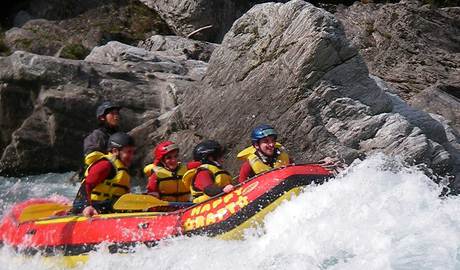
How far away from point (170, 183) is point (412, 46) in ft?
41.2

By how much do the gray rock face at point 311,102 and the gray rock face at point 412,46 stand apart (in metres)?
4.17

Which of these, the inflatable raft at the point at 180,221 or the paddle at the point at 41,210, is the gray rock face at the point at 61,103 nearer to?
the paddle at the point at 41,210

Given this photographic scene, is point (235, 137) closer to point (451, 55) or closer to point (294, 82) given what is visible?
point (294, 82)

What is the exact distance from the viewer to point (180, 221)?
7.57 meters

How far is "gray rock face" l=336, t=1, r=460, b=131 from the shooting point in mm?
18125

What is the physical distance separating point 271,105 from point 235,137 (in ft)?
2.91

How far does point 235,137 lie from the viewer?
42.3ft

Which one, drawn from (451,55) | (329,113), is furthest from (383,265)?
(451,55)

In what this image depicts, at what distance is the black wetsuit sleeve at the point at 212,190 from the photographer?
8156mm

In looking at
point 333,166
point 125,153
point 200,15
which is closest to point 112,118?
point 125,153

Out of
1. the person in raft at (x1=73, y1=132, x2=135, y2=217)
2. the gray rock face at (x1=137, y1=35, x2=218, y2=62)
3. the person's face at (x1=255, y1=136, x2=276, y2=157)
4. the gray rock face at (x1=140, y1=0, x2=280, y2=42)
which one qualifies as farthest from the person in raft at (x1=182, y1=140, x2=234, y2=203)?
the gray rock face at (x1=140, y1=0, x2=280, y2=42)

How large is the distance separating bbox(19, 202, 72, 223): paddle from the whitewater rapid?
1.91 m

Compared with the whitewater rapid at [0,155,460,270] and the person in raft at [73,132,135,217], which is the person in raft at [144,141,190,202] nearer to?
the person in raft at [73,132,135,217]

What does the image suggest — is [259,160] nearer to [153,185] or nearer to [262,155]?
[262,155]
